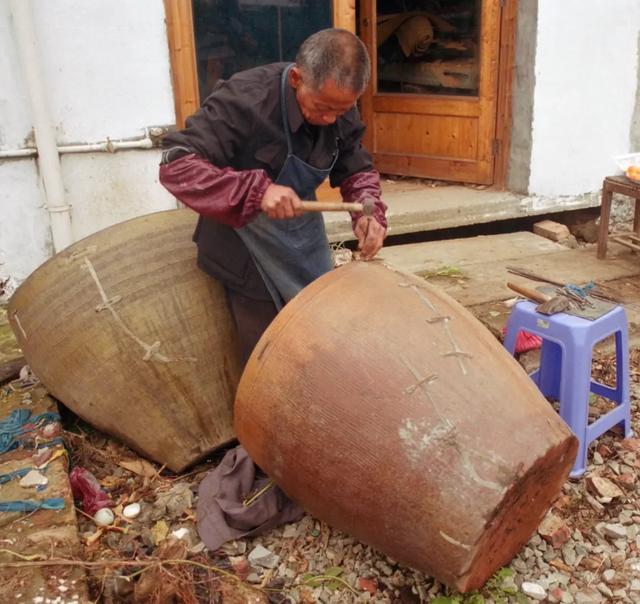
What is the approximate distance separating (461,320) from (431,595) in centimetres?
86

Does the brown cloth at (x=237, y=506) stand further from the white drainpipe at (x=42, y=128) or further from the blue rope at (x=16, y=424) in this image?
the white drainpipe at (x=42, y=128)

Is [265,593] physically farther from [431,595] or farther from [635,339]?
[635,339]

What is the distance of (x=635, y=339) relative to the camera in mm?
3906

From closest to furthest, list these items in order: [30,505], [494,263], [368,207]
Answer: [30,505] → [368,207] → [494,263]

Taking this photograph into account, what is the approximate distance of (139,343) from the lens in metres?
2.82

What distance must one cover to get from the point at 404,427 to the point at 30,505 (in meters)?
1.41

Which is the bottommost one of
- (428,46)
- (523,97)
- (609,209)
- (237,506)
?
(237,506)

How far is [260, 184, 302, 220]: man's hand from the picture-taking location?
7.46 feet

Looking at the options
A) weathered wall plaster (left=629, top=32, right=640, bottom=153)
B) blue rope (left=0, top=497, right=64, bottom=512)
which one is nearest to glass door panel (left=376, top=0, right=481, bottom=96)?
weathered wall plaster (left=629, top=32, right=640, bottom=153)

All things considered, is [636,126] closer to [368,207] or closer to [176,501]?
[368,207]

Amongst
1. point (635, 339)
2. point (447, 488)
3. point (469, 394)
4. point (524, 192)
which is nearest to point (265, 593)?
point (447, 488)

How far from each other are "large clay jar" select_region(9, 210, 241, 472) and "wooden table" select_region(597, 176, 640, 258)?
3270 millimetres

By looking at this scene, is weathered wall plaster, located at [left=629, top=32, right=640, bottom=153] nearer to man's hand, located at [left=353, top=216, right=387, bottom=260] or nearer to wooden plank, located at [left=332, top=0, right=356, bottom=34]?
wooden plank, located at [left=332, top=0, right=356, bottom=34]

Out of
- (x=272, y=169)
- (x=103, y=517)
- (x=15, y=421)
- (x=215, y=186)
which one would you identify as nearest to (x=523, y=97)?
(x=272, y=169)
